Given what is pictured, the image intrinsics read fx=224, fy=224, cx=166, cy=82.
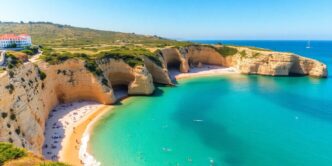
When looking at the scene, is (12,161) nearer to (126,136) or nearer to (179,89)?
(126,136)

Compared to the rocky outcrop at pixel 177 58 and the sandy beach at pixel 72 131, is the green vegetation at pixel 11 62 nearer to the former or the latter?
the sandy beach at pixel 72 131

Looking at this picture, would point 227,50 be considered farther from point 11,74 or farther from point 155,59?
point 11,74

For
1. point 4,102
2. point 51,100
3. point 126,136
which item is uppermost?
point 4,102

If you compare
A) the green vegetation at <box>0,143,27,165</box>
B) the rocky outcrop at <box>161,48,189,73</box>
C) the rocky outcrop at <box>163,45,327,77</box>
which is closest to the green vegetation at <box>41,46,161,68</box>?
the rocky outcrop at <box>161,48,189,73</box>

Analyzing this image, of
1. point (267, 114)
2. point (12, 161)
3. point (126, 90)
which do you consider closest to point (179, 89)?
point (126, 90)

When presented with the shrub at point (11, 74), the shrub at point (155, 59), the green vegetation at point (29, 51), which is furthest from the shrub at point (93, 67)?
the shrub at point (155, 59)
